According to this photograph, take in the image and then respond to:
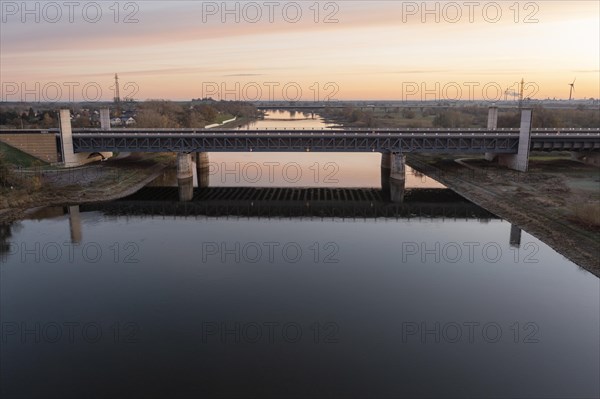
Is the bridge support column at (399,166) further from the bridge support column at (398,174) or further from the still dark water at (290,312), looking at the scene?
the still dark water at (290,312)

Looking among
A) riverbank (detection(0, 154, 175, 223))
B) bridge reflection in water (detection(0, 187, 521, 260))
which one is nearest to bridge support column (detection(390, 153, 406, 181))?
bridge reflection in water (detection(0, 187, 521, 260))

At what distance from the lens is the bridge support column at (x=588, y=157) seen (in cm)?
7456

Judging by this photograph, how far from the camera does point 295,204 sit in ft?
186

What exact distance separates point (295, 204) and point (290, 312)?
3034 centimetres

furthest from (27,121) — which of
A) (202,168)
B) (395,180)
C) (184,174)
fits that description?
(395,180)

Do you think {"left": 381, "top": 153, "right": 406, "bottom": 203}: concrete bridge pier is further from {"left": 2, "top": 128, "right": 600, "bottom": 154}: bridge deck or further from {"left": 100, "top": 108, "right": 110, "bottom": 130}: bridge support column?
{"left": 100, "top": 108, "right": 110, "bottom": 130}: bridge support column

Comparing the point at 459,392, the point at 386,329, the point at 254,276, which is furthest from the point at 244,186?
the point at 459,392

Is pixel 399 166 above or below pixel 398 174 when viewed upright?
above

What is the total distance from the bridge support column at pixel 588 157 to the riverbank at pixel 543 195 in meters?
1.66

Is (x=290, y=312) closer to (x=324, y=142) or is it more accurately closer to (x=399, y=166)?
(x=324, y=142)

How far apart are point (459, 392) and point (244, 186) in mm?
51299

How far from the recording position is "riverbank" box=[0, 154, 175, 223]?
5137 cm

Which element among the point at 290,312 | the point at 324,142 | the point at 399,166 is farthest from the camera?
the point at 324,142

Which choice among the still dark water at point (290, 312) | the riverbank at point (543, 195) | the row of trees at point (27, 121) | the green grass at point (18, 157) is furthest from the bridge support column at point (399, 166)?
the row of trees at point (27, 121)
